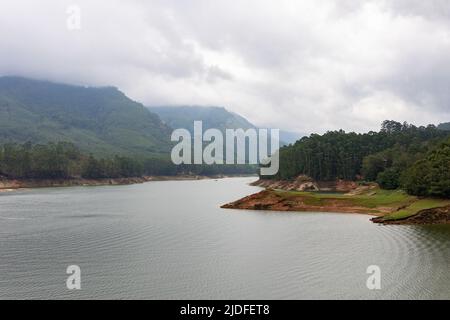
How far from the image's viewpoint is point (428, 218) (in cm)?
8012

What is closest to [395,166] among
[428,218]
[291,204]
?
[291,204]

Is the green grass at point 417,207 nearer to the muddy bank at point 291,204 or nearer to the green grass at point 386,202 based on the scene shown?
the green grass at point 386,202

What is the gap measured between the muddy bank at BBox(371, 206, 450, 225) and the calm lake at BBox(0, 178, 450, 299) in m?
4.25

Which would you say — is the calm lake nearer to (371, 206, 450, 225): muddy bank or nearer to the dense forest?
(371, 206, 450, 225): muddy bank

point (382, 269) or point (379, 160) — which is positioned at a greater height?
point (379, 160)

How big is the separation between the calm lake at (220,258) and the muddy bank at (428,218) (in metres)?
4.25

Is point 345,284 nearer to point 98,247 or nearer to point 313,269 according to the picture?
point 313,269

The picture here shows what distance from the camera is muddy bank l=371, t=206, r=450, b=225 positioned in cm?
7969

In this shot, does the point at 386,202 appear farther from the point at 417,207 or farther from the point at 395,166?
the point at 395,166

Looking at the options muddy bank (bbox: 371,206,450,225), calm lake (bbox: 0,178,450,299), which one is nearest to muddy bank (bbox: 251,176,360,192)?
calm lake (bbox: 0,178,450,299)

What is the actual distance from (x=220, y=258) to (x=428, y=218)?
1698 inches
